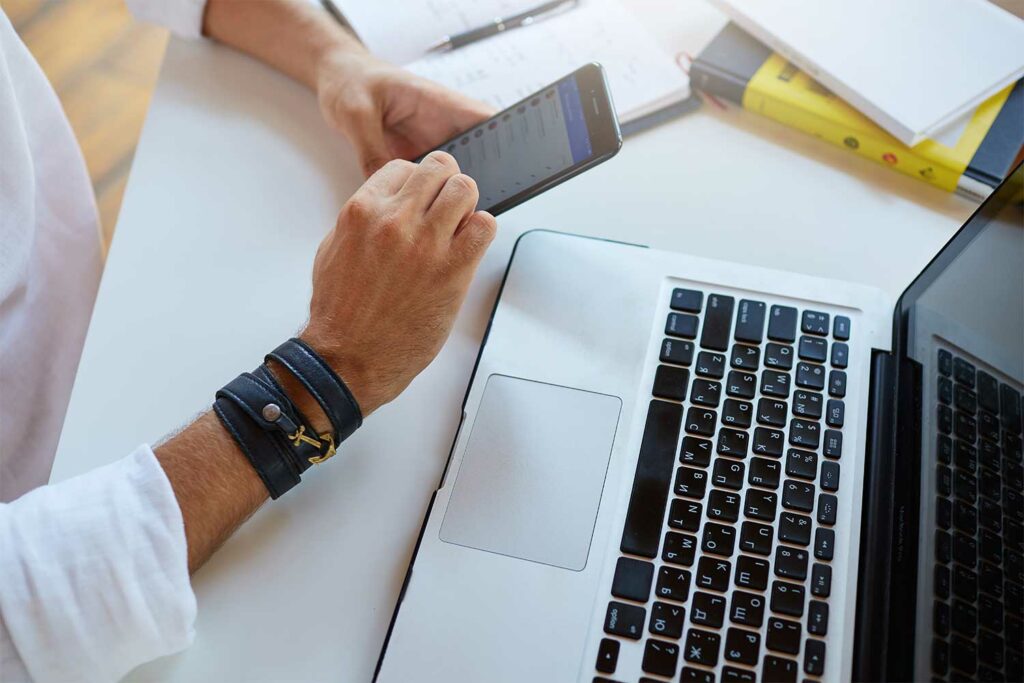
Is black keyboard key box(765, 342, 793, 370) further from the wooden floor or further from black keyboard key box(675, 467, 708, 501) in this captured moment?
the wooden floor

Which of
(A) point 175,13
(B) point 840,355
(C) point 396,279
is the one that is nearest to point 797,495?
(B) point 840,355

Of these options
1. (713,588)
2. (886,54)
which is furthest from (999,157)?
(713,588)

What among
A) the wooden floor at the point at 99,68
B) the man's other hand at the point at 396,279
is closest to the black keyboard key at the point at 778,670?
the man's other hand at the point at 396,279

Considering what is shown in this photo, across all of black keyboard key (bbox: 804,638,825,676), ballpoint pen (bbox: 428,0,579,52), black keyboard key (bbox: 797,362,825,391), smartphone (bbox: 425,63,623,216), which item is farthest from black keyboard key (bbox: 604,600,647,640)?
ballpoint pen (bbox: 428,0,579,52)

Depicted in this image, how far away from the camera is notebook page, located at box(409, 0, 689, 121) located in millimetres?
841

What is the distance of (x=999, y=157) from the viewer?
762 mm

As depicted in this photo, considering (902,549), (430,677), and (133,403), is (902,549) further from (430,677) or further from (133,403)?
(133,403)

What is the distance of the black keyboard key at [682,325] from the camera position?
2.29 feet

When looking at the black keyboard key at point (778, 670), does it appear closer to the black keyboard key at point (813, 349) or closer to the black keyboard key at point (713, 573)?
the black keyboard key at point (713, 573)

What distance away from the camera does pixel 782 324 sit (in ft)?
2.27

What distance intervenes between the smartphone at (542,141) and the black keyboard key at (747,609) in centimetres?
34

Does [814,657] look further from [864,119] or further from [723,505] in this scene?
[864,119]

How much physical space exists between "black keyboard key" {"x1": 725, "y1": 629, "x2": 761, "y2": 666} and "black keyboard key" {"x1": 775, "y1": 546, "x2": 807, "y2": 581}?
5cm

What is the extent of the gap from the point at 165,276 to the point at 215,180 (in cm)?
11
